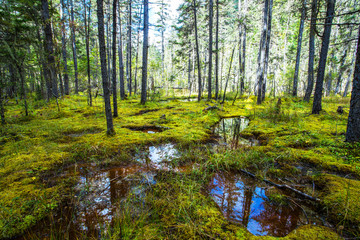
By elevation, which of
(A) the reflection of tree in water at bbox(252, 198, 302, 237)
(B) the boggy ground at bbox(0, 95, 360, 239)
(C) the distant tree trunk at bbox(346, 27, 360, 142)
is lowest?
(A) the reflection of tree in water at bbox(252, 198, 302, 237)

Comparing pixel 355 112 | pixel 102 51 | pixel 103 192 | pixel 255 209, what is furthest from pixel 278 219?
pixel 102 51

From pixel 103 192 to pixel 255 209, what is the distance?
2.35 metres

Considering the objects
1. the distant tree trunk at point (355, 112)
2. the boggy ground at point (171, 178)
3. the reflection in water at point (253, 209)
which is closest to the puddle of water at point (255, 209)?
the reflection in water at point (253, 209)

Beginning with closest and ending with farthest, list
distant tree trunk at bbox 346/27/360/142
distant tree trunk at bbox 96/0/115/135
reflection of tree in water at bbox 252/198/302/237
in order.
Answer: reflection of tree in water at bbox 252/198/302/237, distant tree trunk at bbox 346/27/360/142, distant tree trunk at bbox 96/0/115/135

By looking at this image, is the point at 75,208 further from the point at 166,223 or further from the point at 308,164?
the point at 308,164

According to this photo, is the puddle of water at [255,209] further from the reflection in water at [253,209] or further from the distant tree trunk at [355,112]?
the distant tree trunk at [355,112]

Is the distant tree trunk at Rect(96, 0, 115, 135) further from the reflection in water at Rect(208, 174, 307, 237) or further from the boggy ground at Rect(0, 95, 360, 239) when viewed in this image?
the reflection in water at Rect(208, 174, 307, 237)

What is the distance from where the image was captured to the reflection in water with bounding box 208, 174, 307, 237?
1.86 m

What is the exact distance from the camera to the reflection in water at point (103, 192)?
1.87 metres

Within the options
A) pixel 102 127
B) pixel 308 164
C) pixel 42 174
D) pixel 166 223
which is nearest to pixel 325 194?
pixel 308 164

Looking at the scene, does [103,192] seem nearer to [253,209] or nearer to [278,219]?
[253,209]

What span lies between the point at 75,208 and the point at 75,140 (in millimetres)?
2950

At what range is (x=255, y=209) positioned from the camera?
2158mm

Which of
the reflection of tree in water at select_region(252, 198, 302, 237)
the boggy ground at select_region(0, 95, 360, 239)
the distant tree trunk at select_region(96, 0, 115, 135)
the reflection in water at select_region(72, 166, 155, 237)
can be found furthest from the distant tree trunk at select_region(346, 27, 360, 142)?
the distant tree trunk at select_region(96, 0, 115, 135)
